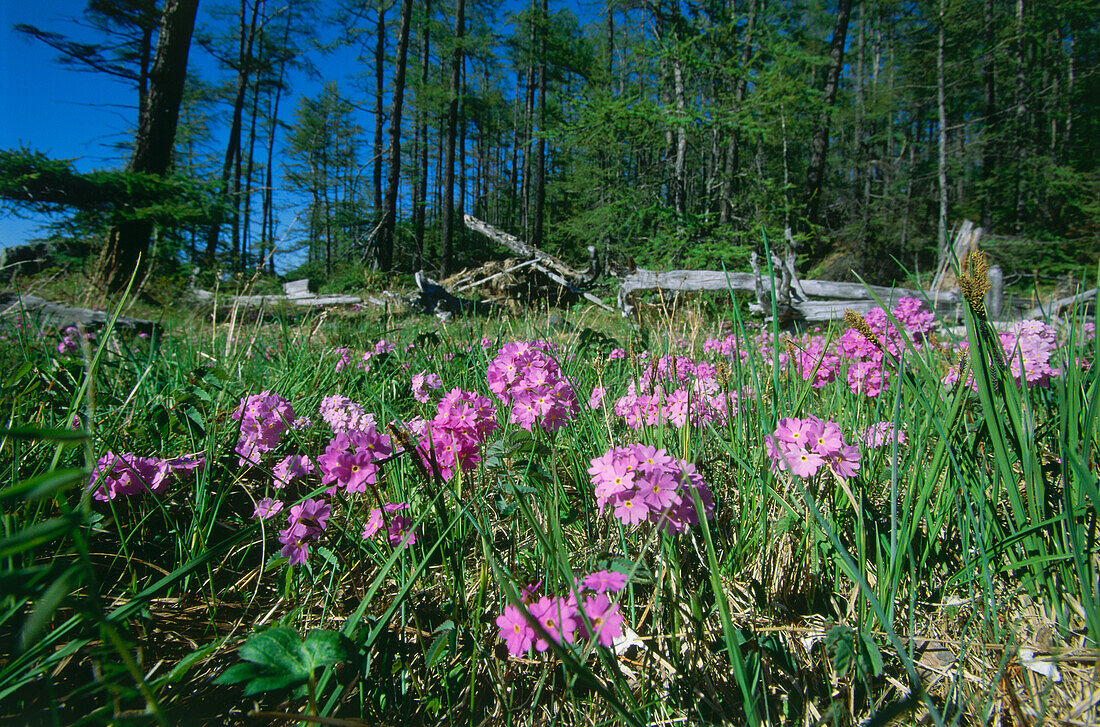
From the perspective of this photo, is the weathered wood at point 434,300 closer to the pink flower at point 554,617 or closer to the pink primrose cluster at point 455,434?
the pink primrose cluster at point 455,434

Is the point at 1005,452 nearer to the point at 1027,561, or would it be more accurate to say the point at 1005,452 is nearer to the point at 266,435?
the point at 1027,561

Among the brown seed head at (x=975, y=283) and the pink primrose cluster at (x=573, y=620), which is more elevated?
the brown seed head at (x=975, y=283)

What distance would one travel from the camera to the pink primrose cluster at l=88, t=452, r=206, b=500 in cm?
110

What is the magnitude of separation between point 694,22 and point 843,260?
8901mm

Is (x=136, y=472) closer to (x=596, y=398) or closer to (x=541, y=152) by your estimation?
(x=596, y=398)

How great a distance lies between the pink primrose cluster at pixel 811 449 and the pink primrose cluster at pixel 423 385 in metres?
1.21

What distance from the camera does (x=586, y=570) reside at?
947mm

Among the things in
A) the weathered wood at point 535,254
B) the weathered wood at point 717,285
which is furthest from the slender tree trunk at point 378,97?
the weathered wood at point 717,285

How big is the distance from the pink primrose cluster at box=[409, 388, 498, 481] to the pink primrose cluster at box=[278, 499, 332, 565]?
0.23m

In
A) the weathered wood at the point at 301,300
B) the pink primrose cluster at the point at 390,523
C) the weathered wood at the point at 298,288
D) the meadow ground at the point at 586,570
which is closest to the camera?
the meadow ground at the point at 586,570

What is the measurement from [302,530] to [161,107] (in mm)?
9089

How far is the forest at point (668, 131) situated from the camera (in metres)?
7.32

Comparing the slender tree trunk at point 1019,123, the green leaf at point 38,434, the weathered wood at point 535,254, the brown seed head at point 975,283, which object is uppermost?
the slender tree trunk at point 1019,123

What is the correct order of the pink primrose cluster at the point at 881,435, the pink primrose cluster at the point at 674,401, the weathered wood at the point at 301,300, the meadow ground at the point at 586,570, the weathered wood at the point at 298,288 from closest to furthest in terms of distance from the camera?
the meadow ground at the point at 586,570, the pink primrose cluster at the point at 881,435, the pink primrose cluster at the point at 674,401, the weathered wood at the point at 301,300, the weathered wood at the point at 298,288
